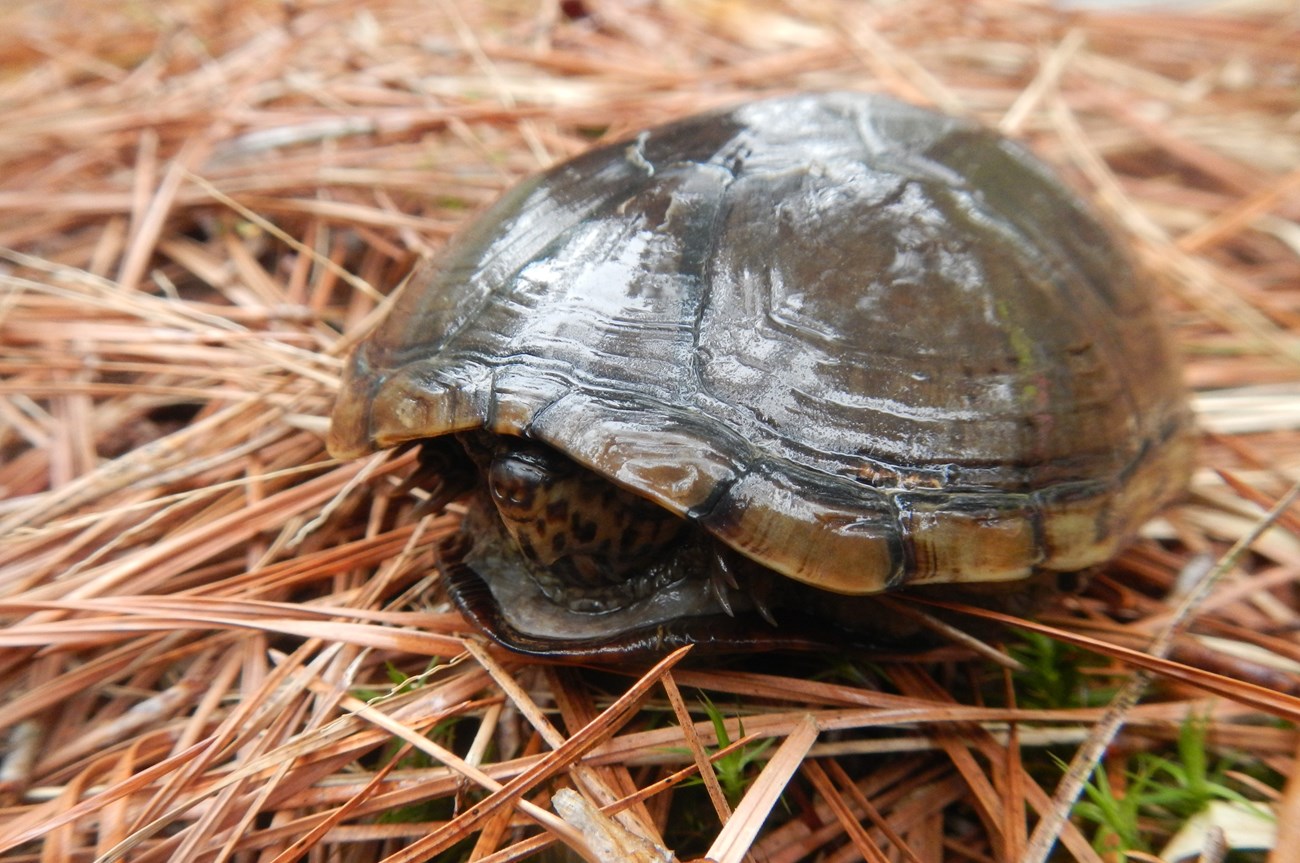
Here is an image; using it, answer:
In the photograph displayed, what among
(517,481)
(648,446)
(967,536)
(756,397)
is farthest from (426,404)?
(967,536)

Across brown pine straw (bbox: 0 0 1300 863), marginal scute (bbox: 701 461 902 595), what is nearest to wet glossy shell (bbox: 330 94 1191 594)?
marginal scute (bbox: 701 461 902 595)

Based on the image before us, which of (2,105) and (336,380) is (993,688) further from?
(2,105)

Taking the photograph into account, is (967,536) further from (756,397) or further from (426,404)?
(426,404)

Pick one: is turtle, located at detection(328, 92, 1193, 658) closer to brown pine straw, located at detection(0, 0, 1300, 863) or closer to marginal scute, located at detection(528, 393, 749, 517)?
marginal scute, located at detection(528, 393, 749, 517)

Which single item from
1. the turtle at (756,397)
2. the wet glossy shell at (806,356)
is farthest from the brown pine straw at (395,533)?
the wet glossy shell at (806,356)

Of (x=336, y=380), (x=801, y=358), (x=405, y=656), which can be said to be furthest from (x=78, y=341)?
(x=801, y=358)

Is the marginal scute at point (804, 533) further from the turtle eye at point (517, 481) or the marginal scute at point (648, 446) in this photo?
the turtle eye at point (517, 481)
